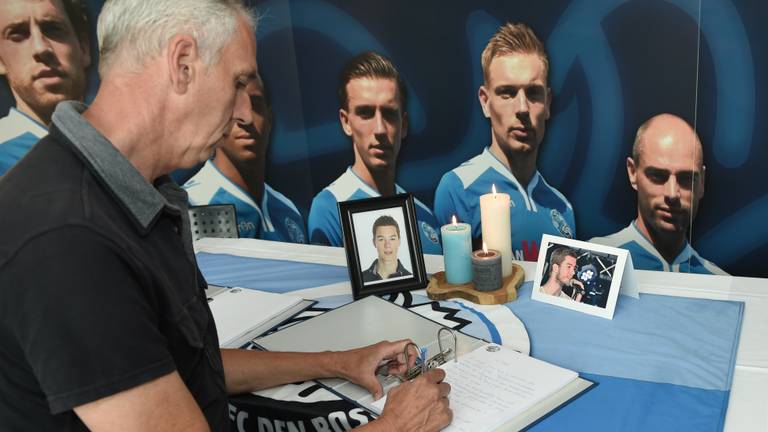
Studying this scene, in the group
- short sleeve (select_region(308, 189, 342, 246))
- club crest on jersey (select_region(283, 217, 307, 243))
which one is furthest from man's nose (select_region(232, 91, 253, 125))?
club crest on jersey (select_region(283, 217, 307, 243))

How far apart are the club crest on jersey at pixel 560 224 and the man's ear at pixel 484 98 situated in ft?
1.40

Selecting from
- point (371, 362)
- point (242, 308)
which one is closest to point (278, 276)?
point (242, 308)

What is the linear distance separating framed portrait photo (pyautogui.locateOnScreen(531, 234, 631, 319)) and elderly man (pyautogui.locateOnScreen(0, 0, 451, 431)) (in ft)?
1.55

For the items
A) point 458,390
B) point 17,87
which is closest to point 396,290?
point 458,390

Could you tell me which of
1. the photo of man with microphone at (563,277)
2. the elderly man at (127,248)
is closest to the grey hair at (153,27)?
the elderly man at (127,248)

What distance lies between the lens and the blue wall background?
1852 mm

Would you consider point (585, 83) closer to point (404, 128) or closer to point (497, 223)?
point (404, 128)

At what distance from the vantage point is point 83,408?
2.08 feet

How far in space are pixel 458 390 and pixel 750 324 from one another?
0.63 meters

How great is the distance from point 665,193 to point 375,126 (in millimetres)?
1108

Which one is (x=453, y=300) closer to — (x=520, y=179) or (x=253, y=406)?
(x=253, y=406)

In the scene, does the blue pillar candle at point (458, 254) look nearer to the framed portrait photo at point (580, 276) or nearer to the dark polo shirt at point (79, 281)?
the framed portrait photo at point (580, 276)

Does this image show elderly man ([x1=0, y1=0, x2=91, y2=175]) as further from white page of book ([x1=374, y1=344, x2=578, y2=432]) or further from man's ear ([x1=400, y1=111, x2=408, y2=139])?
white page of book ([x1=374, y1=344, x2=578, y2=432])

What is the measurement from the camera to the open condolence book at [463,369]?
94cm
